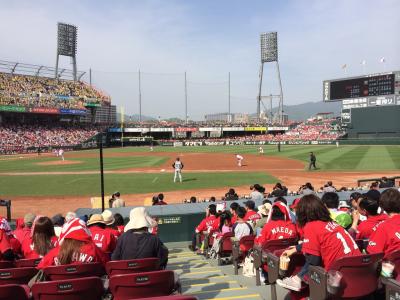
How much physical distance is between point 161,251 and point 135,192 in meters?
18.3

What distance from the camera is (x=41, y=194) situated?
22.8 m

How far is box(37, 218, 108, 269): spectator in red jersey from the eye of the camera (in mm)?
4242

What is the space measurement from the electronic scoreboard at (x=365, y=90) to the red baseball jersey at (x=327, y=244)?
230ft

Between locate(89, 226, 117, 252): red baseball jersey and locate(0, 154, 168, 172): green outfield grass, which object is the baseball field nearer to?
locate(0, 154, 168, 172): green outfield grass

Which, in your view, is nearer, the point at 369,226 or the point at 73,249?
the point at 73,249

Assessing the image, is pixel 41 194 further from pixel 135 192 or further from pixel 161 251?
pixel 161 251

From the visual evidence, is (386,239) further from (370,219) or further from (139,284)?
(139,284)

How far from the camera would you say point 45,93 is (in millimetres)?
76188

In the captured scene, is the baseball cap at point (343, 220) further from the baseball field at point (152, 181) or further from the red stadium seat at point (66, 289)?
the baseball field at point (152, 181)

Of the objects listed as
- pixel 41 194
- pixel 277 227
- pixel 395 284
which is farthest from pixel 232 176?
pixel 395 284

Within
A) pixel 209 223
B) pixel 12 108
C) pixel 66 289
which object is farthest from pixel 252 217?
pixel 12 108

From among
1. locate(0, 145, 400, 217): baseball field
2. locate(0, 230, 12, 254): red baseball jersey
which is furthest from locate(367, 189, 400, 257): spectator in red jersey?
locate(0, 145, 400, 217): baseball field

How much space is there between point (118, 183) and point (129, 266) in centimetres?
2306

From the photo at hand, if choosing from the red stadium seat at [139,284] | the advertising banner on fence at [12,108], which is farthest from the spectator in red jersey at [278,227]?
the advertising banner on fence at [12,108]
